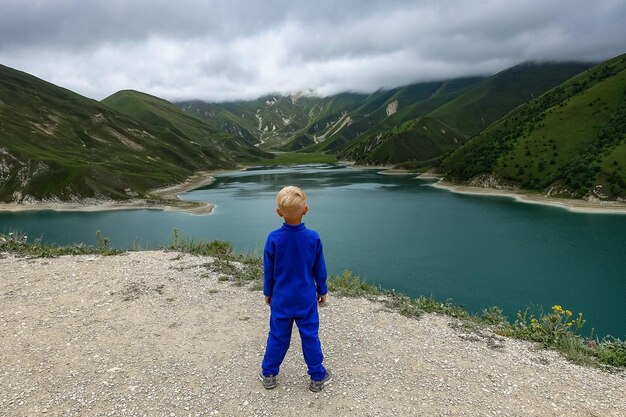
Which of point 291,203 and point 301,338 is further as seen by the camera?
point 301,338

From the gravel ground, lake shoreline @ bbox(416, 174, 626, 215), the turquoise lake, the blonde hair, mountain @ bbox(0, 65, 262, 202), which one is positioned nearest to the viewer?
the blonde hair

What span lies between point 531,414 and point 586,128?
465ft

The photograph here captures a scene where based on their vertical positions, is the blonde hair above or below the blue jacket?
above

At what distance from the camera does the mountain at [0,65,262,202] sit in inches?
3856

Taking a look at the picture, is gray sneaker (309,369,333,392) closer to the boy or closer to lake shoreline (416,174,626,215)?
the boy

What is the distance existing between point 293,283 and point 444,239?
5416 centimetres

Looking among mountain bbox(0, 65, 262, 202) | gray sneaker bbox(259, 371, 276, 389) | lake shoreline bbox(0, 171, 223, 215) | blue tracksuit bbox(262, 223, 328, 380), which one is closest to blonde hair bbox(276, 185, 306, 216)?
blue tracksuit bbox(262, 223, 328, 380)

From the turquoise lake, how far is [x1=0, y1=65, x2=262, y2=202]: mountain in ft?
42.3

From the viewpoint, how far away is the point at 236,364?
7695mm

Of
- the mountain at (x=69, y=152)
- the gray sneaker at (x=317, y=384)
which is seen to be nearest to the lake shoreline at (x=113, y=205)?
the mountain at (x=69, y=152)

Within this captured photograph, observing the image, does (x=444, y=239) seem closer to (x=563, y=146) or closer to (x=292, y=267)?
(x=292, y=267)

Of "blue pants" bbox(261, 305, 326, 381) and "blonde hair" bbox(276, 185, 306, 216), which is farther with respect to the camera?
"blue pants" bbox(261, 305, 326, 381)

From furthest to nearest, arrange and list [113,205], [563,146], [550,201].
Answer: [563,146]
[113,205]
[550,201]

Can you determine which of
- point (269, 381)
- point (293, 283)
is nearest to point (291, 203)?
point (293, 283)
